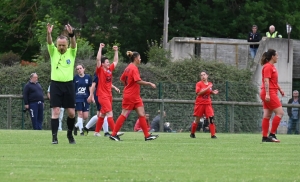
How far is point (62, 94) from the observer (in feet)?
50.7

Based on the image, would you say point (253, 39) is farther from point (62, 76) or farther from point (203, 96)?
point (62, 76)

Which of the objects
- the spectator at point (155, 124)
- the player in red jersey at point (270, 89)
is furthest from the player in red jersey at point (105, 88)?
the spectator at point (155, 124)

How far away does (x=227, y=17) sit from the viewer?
48094 millimetres

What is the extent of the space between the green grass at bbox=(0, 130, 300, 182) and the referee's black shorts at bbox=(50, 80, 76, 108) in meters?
0.74

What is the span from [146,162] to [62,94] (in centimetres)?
408

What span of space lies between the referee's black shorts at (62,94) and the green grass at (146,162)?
2.44 ft

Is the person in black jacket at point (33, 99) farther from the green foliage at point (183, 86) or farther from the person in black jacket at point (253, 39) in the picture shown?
the person in black jacket at point (253, 39)

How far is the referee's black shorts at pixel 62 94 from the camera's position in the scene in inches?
605

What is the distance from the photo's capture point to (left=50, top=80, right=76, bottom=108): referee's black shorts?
15.4 metres

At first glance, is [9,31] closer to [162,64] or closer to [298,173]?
[162,64]

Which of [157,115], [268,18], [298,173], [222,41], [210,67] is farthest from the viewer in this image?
[268,18]

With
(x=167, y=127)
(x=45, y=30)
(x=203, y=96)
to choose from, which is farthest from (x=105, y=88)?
(x=45, y=30)

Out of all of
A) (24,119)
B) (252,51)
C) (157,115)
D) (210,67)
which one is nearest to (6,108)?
(24,119)

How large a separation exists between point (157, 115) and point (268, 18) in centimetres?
1962
